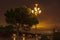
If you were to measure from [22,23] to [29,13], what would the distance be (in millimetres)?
1417

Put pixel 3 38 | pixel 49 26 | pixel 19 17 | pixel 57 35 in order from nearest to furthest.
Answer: pixel 19 17 → pixel 57 35 → pixel 3 38 → pixel 49 26

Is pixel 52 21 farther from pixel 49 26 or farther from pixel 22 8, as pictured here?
pixel 22 8

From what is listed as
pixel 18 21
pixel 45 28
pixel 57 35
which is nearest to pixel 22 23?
pixel 18 21

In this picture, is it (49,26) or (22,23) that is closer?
(22,23)

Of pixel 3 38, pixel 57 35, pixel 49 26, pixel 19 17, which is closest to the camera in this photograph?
pixel 19 17

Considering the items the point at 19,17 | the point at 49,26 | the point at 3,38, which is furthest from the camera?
the point at 49,26

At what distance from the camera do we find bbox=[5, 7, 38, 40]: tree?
34344mm

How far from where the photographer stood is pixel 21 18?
34.5 m

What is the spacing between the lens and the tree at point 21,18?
34.3 meters

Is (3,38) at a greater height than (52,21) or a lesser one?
lesser

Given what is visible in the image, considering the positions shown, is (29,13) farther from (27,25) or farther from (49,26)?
A: (49,26)

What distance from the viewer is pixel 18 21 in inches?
1358

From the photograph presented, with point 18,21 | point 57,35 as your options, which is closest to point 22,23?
point 18,21

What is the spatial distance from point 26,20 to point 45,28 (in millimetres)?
11380
